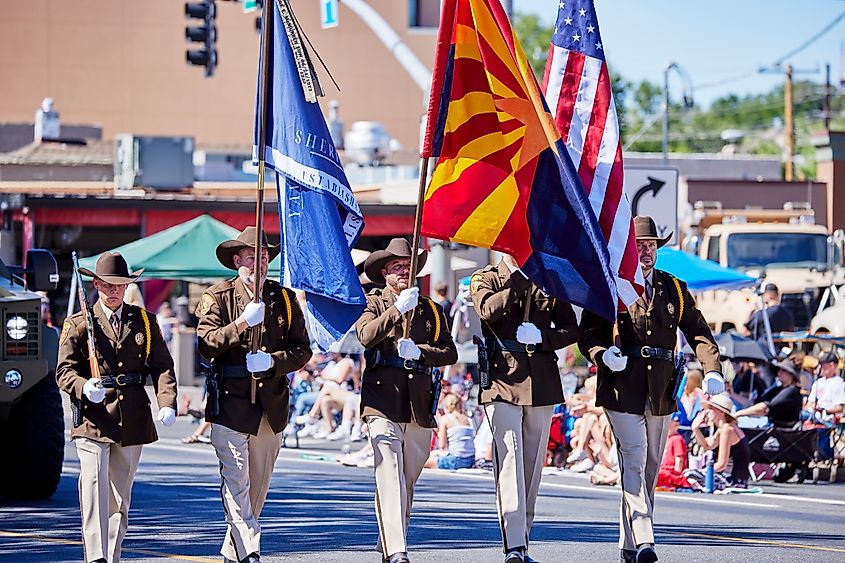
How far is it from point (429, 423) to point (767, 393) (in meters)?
9.01

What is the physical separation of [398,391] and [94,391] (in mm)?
1777

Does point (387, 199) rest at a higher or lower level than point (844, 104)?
lower

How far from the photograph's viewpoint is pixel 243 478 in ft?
29.9

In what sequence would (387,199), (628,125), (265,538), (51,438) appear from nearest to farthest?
(265,538), (51,438), (387,199), (628,125)

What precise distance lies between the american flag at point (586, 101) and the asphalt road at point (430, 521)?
2469mm

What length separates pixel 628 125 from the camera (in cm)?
10300

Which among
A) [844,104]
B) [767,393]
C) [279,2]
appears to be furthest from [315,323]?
[844,104]

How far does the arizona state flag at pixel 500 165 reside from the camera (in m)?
9.61

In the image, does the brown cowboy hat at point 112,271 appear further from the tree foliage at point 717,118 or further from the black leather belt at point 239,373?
the tree foliage at point 717,118

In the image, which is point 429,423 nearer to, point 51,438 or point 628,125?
point 51,438

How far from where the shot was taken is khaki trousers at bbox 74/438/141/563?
8898 millimetres

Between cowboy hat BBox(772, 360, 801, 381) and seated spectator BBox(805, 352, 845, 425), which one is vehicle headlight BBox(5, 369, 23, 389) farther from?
seated spectator BBox(805, 352, 845, 425)

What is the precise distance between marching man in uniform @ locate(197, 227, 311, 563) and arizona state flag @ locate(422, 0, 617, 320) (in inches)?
42.5

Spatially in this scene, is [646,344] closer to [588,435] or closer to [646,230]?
[646,230]
